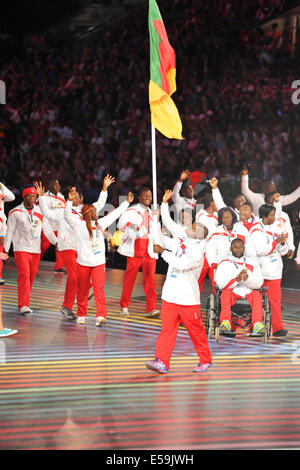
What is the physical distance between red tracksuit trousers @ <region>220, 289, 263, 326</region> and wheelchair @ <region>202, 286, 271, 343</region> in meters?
0.05

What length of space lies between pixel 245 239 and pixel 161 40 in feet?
8.61

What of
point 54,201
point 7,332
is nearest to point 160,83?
point 7,332

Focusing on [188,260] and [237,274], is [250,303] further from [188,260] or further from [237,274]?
[188,260]

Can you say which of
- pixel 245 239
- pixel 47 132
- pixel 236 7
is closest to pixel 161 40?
pixel 245 239

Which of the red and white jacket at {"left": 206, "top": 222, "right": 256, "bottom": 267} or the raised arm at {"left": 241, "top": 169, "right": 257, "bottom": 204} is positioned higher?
the raised arm at {"left": 241, "top": 169, "right": 257, "bottom": 204}

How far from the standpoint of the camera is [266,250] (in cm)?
931

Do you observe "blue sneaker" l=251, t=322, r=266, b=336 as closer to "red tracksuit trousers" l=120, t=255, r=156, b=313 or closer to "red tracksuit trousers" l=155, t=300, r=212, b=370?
"red tracksuit trousers" l=155, t=300, r=212, b=370

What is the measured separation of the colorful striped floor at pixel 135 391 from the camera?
18.6 feet

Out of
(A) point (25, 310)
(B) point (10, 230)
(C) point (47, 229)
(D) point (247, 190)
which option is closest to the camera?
(B) point (10, 230)

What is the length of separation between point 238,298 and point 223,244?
68 cm

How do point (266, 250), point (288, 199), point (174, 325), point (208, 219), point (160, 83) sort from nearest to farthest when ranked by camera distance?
point (174, 325), point (160, 83), point (266, 250), point (208, 219), point (288, 199)

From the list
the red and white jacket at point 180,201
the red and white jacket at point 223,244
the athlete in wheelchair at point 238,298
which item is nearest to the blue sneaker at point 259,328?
the athlete in wheelchair at point 238,298

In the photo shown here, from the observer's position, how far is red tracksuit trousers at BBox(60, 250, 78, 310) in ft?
33.7

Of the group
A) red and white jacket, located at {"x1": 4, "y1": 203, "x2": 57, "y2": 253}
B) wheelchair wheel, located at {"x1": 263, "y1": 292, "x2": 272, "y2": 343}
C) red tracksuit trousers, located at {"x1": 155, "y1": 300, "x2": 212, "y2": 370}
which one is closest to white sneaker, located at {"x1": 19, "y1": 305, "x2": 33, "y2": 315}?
red and white jacket, located at {"x1": 4, "y1": 203, "x2": 57, "y2": 253}
